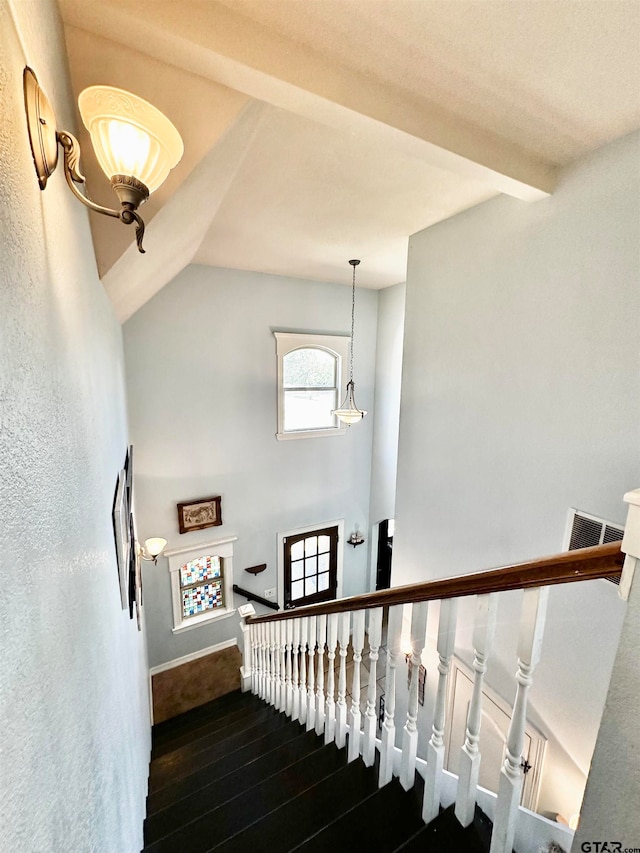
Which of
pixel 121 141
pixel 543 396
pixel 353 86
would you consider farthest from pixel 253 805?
pixel 353 86

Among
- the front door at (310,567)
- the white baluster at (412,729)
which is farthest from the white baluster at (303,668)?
the front door at (310,567)

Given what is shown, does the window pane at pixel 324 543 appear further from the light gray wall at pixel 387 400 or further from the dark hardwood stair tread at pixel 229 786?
the dark hardwood stair tread at pixel 229 786

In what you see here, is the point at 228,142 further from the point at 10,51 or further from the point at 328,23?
the point at 10,51

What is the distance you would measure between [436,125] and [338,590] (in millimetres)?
5847

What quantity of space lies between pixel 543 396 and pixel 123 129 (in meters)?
2.54

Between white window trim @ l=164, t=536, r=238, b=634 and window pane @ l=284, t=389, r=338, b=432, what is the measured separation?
1.74 m

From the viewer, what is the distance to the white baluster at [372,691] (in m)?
1.37

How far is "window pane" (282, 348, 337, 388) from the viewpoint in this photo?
16.6 ft

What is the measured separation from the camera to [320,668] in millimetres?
1968

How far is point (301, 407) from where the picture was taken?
5254 millimetres

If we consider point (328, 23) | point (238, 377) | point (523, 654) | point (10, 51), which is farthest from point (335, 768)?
point (238, 377)

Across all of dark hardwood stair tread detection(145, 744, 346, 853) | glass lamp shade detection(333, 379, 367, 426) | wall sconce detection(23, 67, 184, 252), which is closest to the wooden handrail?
dark hardwood stair tread detection(145, 744, 346, 853)

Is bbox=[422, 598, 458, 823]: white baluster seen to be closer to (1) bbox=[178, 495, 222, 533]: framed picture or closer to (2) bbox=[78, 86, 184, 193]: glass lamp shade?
(2) bbox=[78, 86, 184, 193]: glass lamp shade

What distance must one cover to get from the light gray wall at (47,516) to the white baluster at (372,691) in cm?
87
